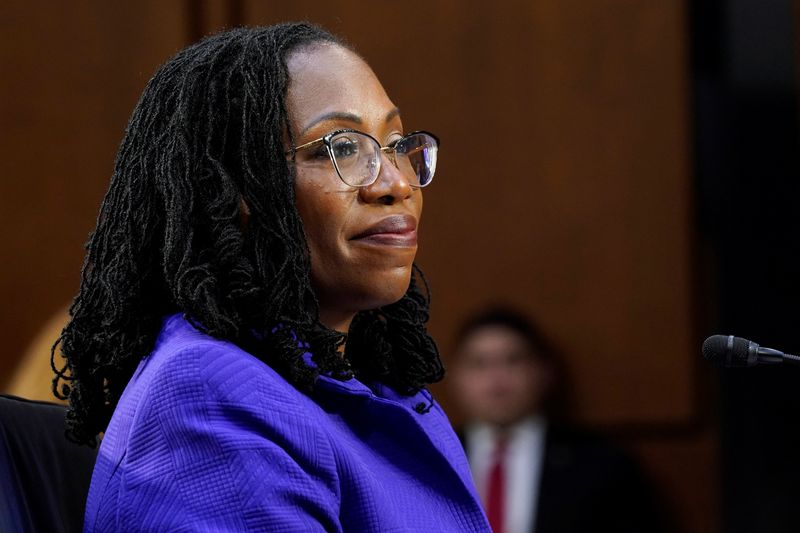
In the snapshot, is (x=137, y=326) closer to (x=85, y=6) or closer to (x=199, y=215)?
(x=199, y=215)

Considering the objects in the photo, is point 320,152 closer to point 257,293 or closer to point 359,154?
point 359,154

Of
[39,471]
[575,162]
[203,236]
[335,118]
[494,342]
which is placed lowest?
[494,342]

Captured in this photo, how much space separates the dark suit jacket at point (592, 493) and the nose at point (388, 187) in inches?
68.8

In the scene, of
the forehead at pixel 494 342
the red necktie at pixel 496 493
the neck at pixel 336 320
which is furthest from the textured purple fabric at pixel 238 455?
the forehead at pixel 494 342

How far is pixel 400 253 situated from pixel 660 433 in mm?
2076

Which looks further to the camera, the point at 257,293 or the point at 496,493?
the point at 496,493

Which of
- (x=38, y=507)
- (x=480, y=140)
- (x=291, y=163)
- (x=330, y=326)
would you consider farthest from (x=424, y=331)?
(x=480, y=140)

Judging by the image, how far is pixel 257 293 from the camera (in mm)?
1300

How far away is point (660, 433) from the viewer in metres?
3.33

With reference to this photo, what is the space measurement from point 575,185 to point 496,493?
2.73 feet

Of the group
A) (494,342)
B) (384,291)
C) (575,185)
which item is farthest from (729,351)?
(575,185)

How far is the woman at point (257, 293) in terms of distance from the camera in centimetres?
119

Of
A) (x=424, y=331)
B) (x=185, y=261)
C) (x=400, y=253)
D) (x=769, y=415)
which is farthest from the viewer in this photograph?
(x=769, y=415)

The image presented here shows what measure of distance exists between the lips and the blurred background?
189 cm
